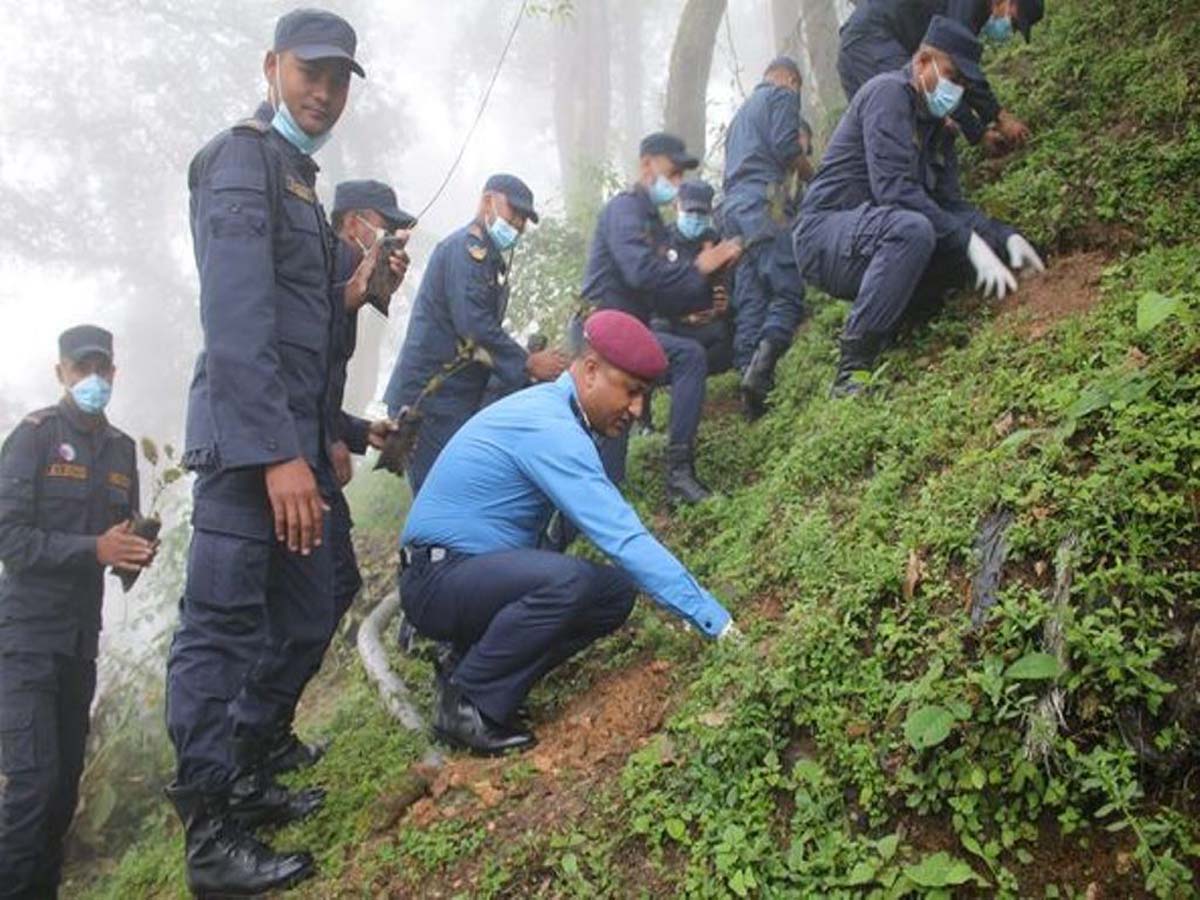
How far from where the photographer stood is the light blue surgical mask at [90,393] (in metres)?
4.78

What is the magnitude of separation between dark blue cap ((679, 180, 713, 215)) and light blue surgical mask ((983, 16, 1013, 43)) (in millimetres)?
2275

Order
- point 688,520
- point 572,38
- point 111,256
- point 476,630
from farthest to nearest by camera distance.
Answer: point 111,256, point 572,38, point 688,520, point 476,630

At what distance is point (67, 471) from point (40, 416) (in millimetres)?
338

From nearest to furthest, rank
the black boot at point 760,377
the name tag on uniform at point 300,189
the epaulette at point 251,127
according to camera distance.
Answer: the epaulette at point 251,127, the name tag on uniform at point 300,189, the black boot at point 760,377

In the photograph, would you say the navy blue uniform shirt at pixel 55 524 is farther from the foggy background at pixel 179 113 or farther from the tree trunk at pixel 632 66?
the tree trunk at pixel 632 66

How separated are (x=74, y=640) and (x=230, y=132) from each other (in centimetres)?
303

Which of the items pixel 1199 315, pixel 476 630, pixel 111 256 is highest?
pixel 111 256

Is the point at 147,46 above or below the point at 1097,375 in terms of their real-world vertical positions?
above

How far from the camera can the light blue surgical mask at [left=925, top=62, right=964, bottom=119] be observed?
15.0ft

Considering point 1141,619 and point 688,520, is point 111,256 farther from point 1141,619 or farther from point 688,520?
point 1141,619

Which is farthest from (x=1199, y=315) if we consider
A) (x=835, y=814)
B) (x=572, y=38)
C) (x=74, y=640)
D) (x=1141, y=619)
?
(x=572, y=38)

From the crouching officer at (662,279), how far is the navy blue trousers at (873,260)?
2.96ft

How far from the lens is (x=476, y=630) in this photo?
3.63m

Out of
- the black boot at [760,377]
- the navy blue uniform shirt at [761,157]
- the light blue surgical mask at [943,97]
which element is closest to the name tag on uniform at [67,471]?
the black boot at [760,377]
